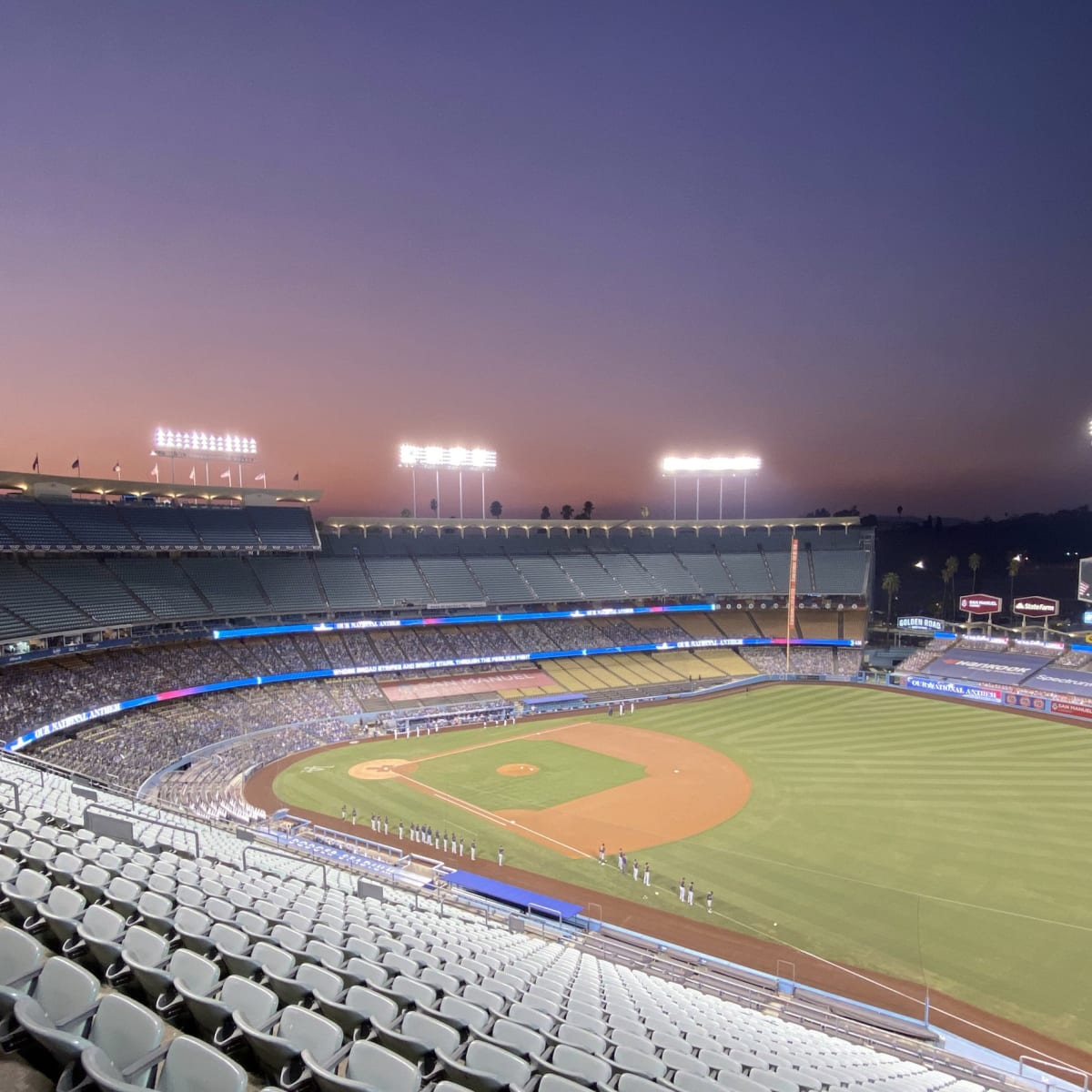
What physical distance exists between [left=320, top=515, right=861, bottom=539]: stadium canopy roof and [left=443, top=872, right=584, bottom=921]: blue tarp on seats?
44399 millimetres

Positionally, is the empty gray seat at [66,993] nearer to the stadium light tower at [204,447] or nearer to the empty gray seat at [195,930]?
the empty gray seat at [195,930]

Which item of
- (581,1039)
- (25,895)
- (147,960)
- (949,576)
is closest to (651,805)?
(581,1039)

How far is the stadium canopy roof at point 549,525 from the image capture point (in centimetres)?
6762

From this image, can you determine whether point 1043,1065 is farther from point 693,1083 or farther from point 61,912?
point 61,912

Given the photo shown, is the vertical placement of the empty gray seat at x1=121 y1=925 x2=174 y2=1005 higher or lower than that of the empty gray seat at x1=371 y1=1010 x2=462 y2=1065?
higher

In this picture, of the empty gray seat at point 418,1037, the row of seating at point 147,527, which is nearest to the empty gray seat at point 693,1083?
the empty gray seat at point 418,1037

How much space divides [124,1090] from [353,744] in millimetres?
46406

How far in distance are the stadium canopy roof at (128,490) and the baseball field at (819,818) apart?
76.5 ft

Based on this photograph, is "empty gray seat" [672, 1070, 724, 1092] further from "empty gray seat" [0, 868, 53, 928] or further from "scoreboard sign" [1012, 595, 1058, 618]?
"scoreboard sign" [1012, 595, 1058, 618]

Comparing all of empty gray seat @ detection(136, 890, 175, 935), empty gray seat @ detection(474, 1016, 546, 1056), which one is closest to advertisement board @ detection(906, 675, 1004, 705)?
empty gray seat @ detection(474, 1016, 546, 1056)

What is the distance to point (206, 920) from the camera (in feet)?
24.5

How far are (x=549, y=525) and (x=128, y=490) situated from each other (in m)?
40.0

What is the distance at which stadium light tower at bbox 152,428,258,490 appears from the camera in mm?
52625

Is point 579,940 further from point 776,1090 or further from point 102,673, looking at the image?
point 102,673
